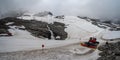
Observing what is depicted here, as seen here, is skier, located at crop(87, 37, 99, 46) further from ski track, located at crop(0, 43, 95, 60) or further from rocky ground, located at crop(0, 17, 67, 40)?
rocky ground, located at crop(0, 17, 67, 40)

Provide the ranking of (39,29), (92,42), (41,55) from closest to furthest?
(41,55) → (92,42) → (39,29)

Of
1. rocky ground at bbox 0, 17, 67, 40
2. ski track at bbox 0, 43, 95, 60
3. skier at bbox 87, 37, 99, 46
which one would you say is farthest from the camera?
rocky ground at bbox 0, 17, 67, 40

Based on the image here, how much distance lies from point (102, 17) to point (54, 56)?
166720mm

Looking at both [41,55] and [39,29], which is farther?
[39,29]

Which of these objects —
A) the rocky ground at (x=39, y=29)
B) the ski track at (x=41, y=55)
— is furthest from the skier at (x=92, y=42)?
the rocky ground at (x=39, y=29)

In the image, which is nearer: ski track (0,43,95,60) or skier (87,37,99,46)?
ski track (0,43,95,60)

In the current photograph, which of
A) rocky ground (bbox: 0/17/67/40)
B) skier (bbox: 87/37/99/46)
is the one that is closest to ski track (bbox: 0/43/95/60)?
skier (bbox: 87/37/99/46)

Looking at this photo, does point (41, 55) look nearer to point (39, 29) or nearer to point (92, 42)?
point (92, 42)

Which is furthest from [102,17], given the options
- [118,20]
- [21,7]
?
[21,7]

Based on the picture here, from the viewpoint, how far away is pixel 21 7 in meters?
192

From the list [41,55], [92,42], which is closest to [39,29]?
[92,42]

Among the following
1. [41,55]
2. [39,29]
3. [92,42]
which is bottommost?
[41,55]

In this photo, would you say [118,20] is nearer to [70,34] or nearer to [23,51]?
[70,34]

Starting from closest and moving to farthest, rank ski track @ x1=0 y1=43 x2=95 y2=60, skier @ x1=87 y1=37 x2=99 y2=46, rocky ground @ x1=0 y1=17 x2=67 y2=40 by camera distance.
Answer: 1. ski track @ x1=0 y1=43 x2=95 y2=60
2. skier @ x1=87 y1=37 x2=99 y2=46
3. rocky ground @ x1=0 y1=17 x2=67 y2=40
